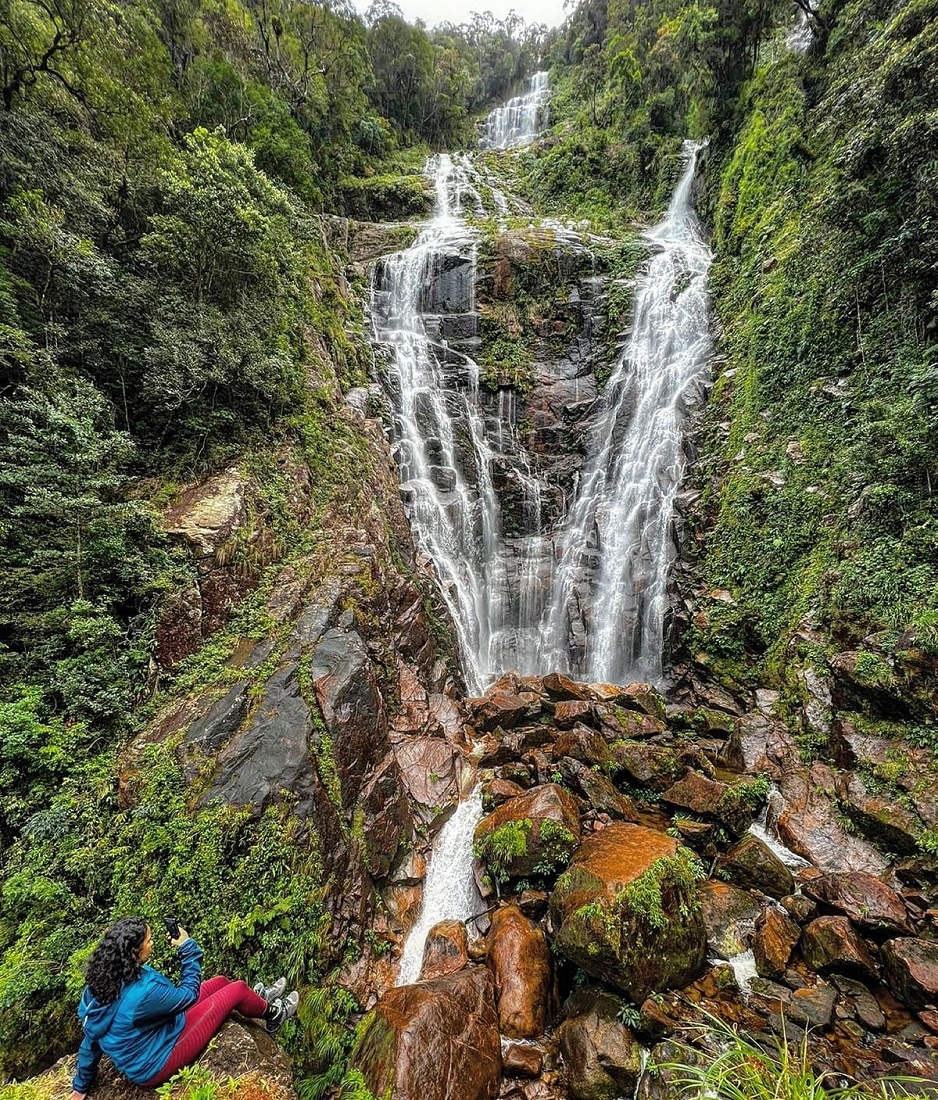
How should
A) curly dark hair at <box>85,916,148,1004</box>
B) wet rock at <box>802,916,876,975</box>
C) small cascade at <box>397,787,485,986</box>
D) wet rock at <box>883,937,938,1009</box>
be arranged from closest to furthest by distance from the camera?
curly dark hair at <box>85,916,148,1004</box> → wet rock at <box>883,937,938,1009</box> → wet rock at <box>802,916,876,975</box> → small cascade at <box>397,787,485,986</box>

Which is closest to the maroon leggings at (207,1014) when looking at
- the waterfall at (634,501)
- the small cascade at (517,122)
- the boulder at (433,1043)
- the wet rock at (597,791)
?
the boulder at (433,1043)

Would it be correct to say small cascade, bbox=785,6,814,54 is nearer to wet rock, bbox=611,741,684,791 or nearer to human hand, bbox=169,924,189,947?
wet rock, bbox=611,741,684,791

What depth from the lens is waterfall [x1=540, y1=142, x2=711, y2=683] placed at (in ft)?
42.6

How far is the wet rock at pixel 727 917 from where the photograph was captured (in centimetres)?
548

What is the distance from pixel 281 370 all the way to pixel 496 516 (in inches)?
305

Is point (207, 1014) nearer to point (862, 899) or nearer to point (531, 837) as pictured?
point (531, 837)

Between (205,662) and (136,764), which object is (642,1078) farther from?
(205,662)

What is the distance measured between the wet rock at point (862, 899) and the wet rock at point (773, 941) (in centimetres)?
54

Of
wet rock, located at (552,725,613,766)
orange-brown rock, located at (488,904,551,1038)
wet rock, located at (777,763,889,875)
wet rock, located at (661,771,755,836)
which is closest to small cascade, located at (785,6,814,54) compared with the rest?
wet rock, located at (777,763,889,875)

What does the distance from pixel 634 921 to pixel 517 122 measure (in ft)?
177

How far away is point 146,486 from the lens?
802cm

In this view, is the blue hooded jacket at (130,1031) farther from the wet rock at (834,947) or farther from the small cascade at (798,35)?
the small cascade at (798,35)

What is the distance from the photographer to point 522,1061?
4824 millimetres

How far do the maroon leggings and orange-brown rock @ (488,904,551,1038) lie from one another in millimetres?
2553
